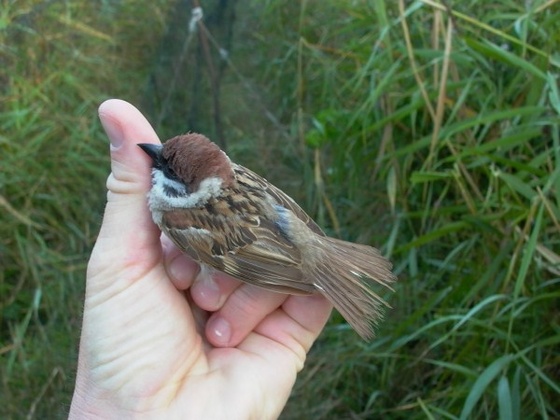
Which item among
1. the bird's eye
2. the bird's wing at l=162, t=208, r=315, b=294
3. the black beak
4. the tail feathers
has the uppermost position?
the black beak

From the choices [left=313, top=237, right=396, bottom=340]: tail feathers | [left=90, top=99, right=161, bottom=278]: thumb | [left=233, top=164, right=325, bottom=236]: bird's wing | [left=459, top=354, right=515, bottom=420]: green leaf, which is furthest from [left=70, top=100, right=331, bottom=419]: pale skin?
[left=459, top=354, right=515, bottom=420]: green leaf

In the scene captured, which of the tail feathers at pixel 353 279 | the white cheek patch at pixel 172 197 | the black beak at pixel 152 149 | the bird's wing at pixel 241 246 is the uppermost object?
the black beak at pixel 152 149

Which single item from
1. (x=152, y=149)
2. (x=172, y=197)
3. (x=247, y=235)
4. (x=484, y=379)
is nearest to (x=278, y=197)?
(x=247, y=235)

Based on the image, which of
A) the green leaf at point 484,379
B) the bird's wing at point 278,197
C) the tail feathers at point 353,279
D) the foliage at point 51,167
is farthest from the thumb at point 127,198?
the foliage at point 51,167

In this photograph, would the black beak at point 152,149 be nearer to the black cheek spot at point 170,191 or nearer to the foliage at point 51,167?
the black cheek spot at point 170,191

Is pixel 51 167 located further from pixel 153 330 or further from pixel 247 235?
pixel 153 330

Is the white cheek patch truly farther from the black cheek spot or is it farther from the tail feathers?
the tail feathers

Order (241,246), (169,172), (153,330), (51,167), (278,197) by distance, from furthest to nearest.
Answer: (51,167), (278,197), (241,246), (169,172), (153,330)

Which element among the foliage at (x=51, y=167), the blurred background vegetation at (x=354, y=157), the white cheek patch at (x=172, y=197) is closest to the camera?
the white cheek patch at (x=172, y=197)
